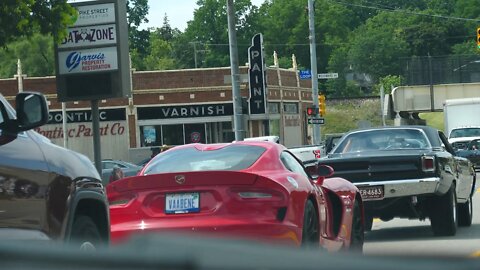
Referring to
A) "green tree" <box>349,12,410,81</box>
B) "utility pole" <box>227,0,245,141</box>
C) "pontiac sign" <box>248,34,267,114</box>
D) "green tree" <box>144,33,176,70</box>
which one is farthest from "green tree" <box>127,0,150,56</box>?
"utility pole" <box>227,0,245,141</box>

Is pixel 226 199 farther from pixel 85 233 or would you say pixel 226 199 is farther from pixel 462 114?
pixel 462 114

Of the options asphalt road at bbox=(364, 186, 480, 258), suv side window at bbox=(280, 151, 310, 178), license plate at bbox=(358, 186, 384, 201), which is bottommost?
asphalt road at bbox=(364, 186, 480, 258)

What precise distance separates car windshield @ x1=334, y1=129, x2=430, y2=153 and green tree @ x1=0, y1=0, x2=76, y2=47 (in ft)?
21.5

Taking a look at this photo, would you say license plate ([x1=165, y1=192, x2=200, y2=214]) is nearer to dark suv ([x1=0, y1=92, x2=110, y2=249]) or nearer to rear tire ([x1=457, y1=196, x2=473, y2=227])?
dark suv ([x1=0, y1=92, x2=110, y2=249])

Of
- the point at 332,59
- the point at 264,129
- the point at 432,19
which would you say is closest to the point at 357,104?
the point at 332,59

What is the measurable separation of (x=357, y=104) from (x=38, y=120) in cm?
10006

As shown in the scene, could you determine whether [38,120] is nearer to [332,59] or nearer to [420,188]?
[420,188]

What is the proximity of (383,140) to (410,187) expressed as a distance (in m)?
1.71

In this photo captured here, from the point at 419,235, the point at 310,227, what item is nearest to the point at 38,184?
the point at 310,227

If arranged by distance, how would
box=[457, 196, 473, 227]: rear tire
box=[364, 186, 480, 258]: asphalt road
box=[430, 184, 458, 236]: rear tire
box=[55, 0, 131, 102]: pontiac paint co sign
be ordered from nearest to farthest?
box=[364, 186, 480, 258]: asphalt road
box=[430, 184, 458, 236]: rear tire
box=[457, 196, 473, 227]: rear tire
box=[55, 0, 131, 102]: pontiac paint co sign

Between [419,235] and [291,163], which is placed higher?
[291,163]

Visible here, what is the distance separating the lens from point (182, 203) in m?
8.56

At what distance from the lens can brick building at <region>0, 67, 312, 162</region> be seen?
5266 cm

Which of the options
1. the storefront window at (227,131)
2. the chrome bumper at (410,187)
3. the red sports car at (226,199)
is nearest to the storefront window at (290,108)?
the storefront window at (227,131)
